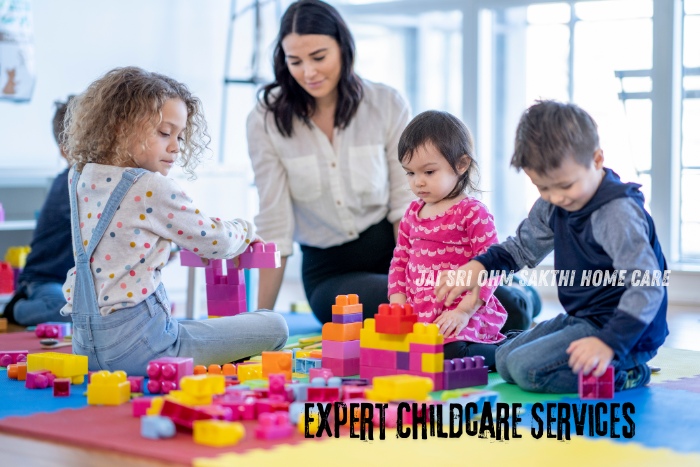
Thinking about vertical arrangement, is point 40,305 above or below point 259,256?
below

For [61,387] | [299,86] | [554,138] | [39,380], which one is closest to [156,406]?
[61,387]

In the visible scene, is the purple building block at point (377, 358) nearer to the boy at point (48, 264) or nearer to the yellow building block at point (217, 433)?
the yellow building block at point (217, 433)

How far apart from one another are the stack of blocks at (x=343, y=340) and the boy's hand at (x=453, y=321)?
0.55 ft

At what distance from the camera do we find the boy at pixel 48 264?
112 inches

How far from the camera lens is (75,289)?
1891 mm

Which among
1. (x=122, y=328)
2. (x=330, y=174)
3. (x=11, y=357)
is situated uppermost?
(x=330, y=174)

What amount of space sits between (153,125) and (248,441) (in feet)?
2.59

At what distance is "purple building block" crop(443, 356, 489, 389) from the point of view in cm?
173

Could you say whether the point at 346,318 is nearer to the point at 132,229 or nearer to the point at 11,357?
the point at 132,229

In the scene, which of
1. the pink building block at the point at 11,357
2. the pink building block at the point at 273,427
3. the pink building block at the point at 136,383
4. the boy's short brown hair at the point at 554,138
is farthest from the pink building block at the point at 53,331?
the boy's short brown hair at the point at 554,138

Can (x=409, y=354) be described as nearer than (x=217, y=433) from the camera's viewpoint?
No

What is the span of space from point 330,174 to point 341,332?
2.63ft

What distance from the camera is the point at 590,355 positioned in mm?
1576

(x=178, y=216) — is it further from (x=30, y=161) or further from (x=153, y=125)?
(x=30, y=161)
